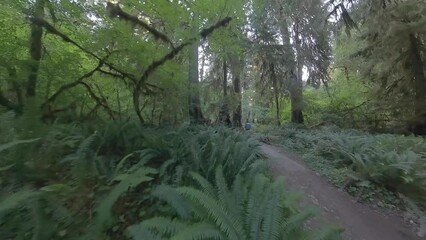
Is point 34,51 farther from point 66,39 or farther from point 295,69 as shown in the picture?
point 295,69

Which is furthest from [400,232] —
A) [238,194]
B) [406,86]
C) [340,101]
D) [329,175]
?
[340,101]

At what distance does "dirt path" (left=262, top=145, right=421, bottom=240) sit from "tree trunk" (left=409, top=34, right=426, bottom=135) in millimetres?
8117

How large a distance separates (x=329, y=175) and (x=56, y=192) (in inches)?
216

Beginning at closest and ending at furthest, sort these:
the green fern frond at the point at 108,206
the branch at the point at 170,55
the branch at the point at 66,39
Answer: the green fern frond at the point at 108,206, the branch at the point at 66,39, the branch at the point at 170,55

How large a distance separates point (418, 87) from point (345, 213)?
10.0 m

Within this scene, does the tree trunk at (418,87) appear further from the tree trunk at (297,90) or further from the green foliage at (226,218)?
the green foliage at (226,218)

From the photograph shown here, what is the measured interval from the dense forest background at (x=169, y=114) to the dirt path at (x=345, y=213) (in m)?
0.67

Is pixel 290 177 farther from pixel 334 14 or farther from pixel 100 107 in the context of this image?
pixel 334 14

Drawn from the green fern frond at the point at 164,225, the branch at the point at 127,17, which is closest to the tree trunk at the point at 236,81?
the branch at the point at 127,17

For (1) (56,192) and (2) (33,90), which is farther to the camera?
(2) (33,90)

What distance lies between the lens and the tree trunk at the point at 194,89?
9.30 metres

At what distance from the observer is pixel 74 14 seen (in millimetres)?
6516

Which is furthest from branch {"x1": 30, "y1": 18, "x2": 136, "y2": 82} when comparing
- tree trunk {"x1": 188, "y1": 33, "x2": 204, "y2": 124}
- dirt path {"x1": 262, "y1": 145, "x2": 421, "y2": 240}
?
dirt path {"x1": 262, "y1": 145, "x2": 421, "y2": 240}

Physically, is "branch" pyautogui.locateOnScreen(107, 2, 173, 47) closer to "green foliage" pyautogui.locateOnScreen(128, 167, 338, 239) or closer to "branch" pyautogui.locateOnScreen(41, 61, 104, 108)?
"branch" pyautogui.locateOnScreen(41, 61, 104, 108)
